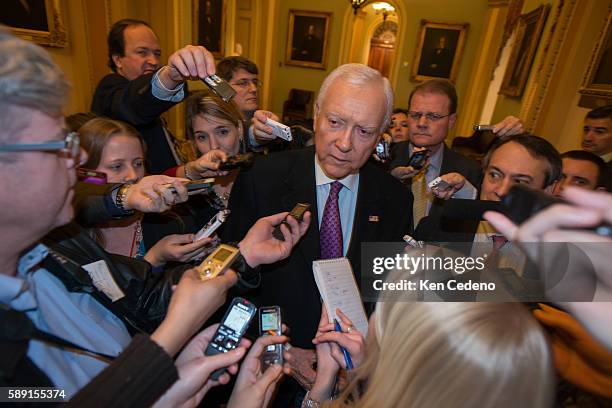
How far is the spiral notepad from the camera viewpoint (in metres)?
1.31

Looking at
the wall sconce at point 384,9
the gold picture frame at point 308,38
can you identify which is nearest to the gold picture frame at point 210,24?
the gold picture frame at point 308,38

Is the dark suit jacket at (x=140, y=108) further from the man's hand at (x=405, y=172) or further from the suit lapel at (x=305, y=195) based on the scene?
the man's hand at (x=405, y=172)

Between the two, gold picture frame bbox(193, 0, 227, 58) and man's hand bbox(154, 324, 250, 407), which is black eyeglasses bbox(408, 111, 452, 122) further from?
gold picture frame bbox(193, 0, 227, 58)

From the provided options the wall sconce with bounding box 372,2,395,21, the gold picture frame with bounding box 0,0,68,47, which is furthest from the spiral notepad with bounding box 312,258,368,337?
the wall sconce with bounding box 372,2,395,21

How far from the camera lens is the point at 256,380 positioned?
3.53 ft

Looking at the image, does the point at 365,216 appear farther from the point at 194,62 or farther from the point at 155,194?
the point at 194,62

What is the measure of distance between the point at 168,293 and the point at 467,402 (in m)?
1.09

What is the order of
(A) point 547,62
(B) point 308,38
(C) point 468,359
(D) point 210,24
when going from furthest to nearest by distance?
(B) point 308,38
(D) point 210,24
(A) point 547,62
(C) point 468,359

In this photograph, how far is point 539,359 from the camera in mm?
664

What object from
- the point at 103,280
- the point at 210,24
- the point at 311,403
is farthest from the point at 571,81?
the point at 210,24

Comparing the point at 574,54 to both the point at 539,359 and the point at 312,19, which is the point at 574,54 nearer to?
the point at 539,359

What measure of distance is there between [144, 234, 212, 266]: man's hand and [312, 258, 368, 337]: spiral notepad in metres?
0.58

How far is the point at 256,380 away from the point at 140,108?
5.31 feet

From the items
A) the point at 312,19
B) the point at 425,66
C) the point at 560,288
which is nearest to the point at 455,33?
the point at 425,66
